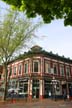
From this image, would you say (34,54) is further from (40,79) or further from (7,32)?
(7,32)

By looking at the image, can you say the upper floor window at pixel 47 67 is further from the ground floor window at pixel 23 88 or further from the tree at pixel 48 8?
the tree at pixel 48 8

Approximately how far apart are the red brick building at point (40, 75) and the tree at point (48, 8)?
103 ft

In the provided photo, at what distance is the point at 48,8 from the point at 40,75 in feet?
113

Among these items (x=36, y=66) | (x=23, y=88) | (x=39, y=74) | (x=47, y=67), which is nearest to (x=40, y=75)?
(x=39, y=74)

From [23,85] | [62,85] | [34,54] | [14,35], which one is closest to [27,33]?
[14,35]

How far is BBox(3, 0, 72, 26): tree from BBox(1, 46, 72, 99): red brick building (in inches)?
1233

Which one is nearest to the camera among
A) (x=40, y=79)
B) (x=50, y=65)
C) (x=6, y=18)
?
(x=6, y=18)

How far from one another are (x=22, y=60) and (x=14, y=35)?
14493 millimetres

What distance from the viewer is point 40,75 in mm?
42312

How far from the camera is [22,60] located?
46.5 meters

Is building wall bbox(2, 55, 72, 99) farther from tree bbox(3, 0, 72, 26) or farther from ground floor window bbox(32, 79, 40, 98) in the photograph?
tree bbox(3, 0, 72, 26)

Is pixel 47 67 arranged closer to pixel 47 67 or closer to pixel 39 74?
pixel 47 67

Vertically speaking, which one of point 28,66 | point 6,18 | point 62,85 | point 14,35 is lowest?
point 62,85

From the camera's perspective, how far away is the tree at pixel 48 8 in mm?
8152
